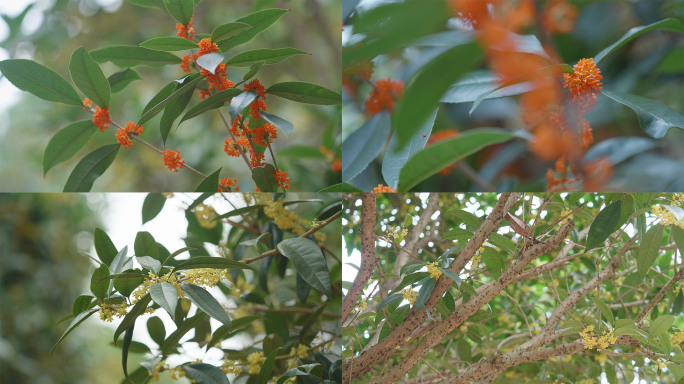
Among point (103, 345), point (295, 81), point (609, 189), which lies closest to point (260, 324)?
point (103, 345)

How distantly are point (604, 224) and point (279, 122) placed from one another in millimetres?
638

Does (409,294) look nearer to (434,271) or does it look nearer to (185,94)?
(434,271)

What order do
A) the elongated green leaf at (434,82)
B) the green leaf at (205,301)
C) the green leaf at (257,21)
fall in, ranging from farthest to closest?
the green leaf at (257,21) → the green leaf at (205,301) → the elongated green leaf at (434,82)

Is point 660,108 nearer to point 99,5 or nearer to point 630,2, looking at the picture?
point 630,2

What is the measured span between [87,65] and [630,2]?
39.7 inches

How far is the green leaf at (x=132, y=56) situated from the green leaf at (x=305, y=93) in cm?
21

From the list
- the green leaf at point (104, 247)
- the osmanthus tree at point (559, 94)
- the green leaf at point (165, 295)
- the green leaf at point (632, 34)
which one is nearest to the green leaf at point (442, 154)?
the osmanthus tree at point (559, 94)

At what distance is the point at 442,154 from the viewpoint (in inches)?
32.7

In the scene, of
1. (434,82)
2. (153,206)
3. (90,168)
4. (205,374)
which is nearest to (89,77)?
(90,168)

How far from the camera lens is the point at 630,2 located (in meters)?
0.93

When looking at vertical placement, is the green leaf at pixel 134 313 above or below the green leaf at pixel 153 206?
below

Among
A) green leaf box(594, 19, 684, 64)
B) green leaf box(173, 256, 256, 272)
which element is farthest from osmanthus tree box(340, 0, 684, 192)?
green leaf box(173, 256, 256, 272)

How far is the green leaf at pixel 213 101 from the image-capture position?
0.96 metres

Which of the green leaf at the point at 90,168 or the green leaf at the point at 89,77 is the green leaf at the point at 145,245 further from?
the green leaf at the point at 89,77
